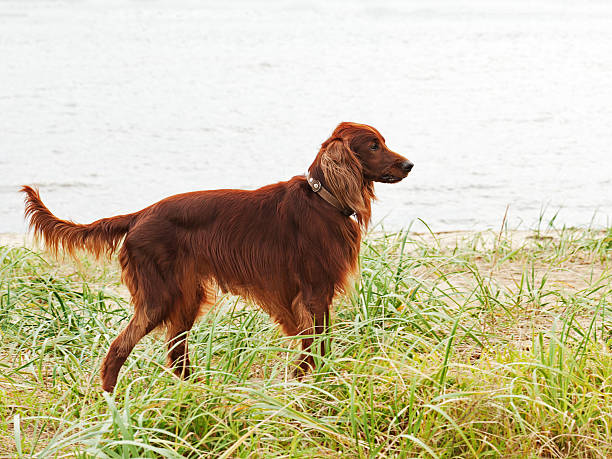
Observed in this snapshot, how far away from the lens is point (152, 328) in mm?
3236

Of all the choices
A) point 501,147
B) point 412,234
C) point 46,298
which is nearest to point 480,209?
point 412,234

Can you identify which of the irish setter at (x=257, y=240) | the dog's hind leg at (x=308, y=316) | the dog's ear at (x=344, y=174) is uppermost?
the dog's ear at (x=344, y=174)

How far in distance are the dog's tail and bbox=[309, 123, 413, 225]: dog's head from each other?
2.73ft

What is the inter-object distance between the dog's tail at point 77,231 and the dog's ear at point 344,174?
2.71 ft

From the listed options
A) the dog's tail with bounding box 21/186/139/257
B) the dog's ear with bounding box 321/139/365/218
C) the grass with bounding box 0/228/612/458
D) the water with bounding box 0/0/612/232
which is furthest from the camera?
the water with bounding box 0/0/612/232

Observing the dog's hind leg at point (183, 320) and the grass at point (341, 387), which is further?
the dog's hind leg at point (183, 320)

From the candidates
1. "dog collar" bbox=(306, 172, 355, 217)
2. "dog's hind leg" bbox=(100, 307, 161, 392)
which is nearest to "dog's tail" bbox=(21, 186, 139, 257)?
"dog's hind leg" bbox=(100, 307, 161, 392)

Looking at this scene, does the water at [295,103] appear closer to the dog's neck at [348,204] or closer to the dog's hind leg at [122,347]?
the dog's neck at [348,204]

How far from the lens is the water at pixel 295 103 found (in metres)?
7.50

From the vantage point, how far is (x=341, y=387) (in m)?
3.01

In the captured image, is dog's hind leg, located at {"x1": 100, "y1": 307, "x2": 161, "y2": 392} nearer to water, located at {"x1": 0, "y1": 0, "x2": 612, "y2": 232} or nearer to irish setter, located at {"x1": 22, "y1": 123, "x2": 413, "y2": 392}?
irish setter, located at {"x1": 22, "y1": 123, "x2": 413, "y2": 392}

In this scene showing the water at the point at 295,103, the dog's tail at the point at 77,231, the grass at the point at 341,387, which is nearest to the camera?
the grass at the point at 341,387

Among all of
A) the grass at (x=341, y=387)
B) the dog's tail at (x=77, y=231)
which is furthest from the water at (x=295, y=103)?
the dog's tail at (x=77, y=231)

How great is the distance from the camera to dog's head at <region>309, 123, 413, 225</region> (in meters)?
3.20
